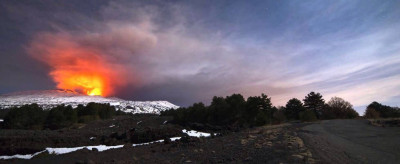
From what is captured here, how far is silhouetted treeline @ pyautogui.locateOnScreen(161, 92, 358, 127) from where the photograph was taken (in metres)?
50.1

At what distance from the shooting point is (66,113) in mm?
62812

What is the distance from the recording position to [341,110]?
186 ft

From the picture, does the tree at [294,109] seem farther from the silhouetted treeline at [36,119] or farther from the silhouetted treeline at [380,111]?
the silhouetted treeline at [36,119]

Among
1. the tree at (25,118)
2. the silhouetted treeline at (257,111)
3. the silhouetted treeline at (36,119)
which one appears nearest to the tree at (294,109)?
the silhouetted treeline at (257,111)

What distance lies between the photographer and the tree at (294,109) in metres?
62.5

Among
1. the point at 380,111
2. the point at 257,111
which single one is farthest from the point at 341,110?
the point at 257,111

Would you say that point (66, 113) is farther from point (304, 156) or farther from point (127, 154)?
point (304, 156)

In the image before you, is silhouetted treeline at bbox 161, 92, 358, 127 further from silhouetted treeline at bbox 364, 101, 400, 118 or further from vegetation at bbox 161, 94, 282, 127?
silhouetted treeline at bbox 364, 101, 400, 118

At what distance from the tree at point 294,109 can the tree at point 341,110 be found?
19.8 ft

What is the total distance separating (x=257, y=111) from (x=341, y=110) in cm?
2199

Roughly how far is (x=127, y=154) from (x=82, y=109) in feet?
229

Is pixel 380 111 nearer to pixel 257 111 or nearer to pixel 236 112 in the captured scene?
pixel 257 111

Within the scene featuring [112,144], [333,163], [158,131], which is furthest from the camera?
[158,131]

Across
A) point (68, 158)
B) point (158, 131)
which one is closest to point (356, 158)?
point (68, 158)
